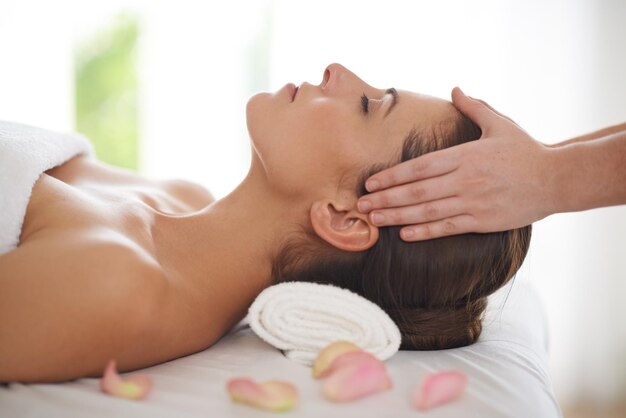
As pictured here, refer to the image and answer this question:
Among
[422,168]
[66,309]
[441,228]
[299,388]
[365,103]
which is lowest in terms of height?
[299,388]

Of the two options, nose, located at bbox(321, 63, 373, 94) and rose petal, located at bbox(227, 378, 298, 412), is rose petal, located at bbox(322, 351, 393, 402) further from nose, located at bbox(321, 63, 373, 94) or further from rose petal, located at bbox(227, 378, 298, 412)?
nose, located at bbox(321, 63, 373, 94)

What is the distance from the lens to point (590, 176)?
123 centimetres

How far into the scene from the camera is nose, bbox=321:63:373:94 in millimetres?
1481

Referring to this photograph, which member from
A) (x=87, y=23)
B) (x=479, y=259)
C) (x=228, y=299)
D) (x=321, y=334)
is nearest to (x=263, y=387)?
(x=321, y=334)

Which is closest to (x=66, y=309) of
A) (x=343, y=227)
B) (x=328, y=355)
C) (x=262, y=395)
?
(x=262, y=395)

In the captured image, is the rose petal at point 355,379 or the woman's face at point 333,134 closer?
the rose petal at point 355,379

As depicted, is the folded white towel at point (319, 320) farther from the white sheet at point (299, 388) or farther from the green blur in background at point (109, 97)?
the green blur in background at point (109, 97)

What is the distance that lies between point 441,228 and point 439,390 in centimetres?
34

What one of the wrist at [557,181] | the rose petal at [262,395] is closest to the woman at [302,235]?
the wrist at [557,181]

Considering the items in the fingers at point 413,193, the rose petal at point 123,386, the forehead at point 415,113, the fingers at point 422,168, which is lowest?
the rose petal at point 123,386

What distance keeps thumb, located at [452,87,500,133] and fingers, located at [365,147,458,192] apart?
13 cm

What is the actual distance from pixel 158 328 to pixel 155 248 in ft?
0.76

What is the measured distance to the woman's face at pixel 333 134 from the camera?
54.5 inches

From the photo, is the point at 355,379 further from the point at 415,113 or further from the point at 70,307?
the point at 415,113
